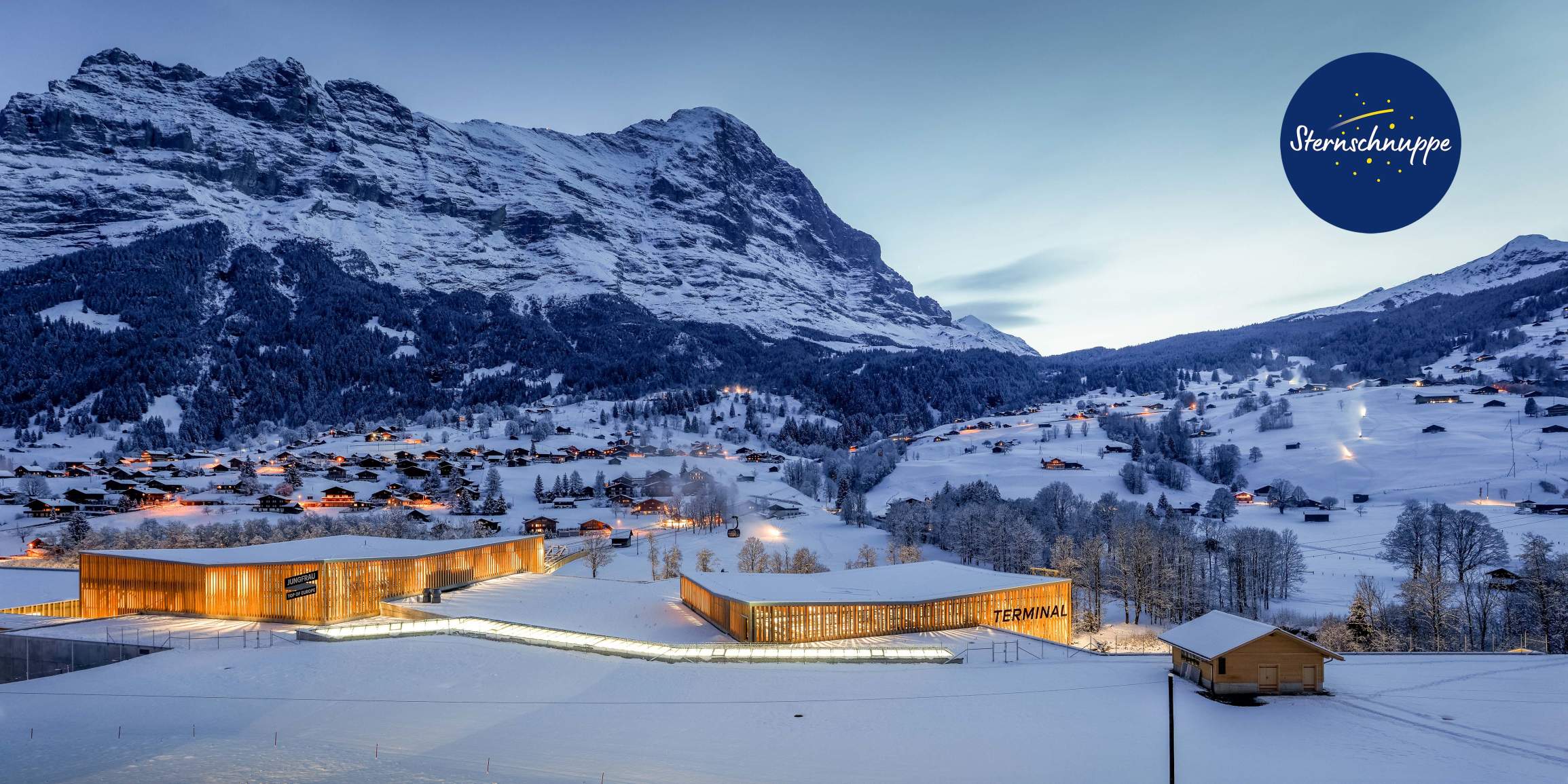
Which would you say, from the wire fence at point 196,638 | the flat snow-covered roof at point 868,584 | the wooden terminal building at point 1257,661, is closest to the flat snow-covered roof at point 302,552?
the wire fence at point 196,638

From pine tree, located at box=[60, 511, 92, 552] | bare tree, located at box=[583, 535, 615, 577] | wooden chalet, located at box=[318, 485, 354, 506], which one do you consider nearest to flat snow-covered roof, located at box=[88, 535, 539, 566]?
bare tree, located at box=[583, 535, 615, 577]

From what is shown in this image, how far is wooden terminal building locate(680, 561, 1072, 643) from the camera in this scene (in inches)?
1278

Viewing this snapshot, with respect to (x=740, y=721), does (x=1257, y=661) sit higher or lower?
higher

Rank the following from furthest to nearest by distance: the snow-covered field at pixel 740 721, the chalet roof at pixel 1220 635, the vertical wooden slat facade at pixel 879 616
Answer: the vertical wooden slat facade at pixel 879 616
the chalet roof at pixel 1220 635
the snow-covered field at pixel 740 721

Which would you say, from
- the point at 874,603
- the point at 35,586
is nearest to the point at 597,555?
the point at 35,586

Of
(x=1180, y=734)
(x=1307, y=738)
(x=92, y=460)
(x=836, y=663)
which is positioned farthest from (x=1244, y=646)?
(x=92, y=460)

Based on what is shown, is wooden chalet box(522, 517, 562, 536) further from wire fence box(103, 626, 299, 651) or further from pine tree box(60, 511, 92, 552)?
wire fence box(103, 626, 299, 651)

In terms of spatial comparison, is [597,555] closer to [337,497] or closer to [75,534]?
[75,534]

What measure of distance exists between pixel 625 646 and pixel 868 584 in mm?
12927

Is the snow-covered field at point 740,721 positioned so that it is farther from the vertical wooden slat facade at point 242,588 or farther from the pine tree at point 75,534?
the pine tree at point 75,534

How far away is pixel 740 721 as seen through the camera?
20.7 meters

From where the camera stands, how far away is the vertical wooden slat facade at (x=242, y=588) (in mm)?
33594

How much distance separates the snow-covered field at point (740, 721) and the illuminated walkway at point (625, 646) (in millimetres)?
786

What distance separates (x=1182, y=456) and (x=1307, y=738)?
129 metres
